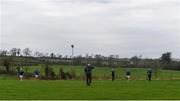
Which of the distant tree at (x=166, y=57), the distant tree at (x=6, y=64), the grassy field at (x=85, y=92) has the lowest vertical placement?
the grassy field at (x=85, y=92)

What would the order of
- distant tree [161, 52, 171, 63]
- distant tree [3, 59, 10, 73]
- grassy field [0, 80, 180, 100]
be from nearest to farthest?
1. grassy field [0, 80, 180, 100]
2. distant tree [3, 59, 10, 73]
3. distant tree [161, 52, 171, 63]

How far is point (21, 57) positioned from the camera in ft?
418

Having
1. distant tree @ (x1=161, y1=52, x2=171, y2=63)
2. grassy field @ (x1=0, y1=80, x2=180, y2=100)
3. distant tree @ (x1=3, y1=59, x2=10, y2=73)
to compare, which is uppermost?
distant tree @ (x1=161, y1=52, x2=171, y2=63)

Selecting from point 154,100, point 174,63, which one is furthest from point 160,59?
point 154,100

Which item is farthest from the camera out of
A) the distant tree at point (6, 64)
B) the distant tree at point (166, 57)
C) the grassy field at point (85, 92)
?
the distant tree at point (166, 57)

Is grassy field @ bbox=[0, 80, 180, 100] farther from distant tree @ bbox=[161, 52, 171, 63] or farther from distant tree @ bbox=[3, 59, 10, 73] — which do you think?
distant tree @ bbox=[161, 52, 171, 63]

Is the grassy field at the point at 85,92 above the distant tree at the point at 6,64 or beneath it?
beneath

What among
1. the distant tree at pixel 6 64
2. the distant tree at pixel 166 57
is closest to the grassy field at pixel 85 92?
the distant tree at pixel 6 64

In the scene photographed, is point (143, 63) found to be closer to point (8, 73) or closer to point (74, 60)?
point (74, 60)

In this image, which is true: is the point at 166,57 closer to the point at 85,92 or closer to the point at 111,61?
the point at 111,61

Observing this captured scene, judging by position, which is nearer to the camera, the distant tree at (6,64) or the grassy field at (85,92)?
the grassy field at (85,92)

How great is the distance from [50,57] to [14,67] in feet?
146

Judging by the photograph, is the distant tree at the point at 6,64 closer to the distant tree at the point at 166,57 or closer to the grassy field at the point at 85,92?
the grassy field at the point at 85,92

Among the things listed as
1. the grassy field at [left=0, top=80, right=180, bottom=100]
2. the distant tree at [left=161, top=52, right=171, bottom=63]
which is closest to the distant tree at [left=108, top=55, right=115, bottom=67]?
the distant tree at [left=161, top=52, right=171, bottom=63]
